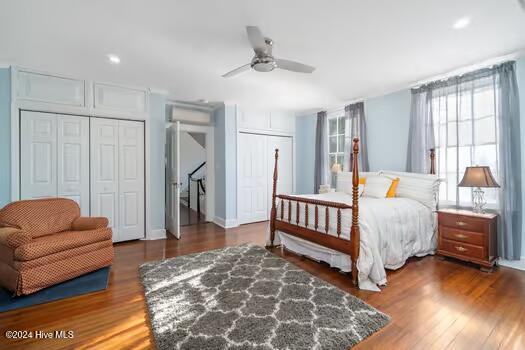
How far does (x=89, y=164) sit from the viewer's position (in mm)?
3756

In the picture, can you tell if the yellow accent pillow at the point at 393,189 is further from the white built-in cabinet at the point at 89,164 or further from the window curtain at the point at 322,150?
the white built-in cabinet at the point at 89,164

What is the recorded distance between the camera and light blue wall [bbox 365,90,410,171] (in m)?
4.12

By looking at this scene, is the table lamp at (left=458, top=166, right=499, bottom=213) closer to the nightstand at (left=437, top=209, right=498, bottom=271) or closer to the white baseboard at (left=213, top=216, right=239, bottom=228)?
the nightstand at (left=437, top=209, right=498, bottom=271)

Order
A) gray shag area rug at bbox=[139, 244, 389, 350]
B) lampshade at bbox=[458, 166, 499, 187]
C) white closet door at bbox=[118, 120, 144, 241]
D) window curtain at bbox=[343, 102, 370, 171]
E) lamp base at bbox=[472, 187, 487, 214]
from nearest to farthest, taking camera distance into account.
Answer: gray shag area rug at bbox=[139, 244, 389, 350] < lampshade at bbox=[458, 166, 499, 187] < lamp base at bbox=[472, 187, 487, 214] < white closet door at bbox=[118, 120, 144, 241] < window curtain at bbox=[343, 102, 370, 171]

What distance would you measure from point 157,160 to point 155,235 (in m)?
1.29

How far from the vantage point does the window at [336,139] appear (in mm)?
5301

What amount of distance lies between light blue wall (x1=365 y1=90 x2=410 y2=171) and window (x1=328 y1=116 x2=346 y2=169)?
71cm

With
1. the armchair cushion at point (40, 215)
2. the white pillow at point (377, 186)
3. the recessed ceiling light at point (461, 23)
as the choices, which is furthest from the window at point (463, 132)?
the armchair cushion at point (40, 215)

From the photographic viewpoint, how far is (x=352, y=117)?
4.82 m

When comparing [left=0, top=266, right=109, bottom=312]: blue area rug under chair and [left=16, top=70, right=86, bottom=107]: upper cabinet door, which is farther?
[left=16, top=70, right=86, bottom=107]: upper cabinet door

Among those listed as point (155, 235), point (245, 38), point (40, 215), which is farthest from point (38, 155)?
point (245, 38)

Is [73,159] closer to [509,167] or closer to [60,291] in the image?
[60,291]

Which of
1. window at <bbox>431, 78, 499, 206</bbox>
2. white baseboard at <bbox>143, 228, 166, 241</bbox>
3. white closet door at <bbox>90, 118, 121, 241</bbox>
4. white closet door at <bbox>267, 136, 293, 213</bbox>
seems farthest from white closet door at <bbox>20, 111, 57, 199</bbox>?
window at <bbox>431, 78, 499, 206</bbox>

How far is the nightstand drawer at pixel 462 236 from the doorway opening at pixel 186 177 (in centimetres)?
390
